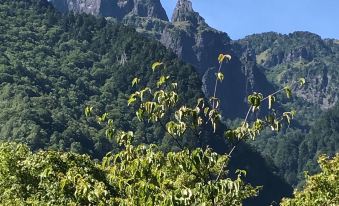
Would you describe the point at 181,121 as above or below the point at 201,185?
above

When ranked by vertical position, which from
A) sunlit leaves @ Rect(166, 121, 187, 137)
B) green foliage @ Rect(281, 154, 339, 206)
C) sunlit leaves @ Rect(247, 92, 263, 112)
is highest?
sunlit leaves @ Rect(247, 92, 263, 112)

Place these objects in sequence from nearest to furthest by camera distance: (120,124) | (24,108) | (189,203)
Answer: (189,203), (24,108), (120,124)

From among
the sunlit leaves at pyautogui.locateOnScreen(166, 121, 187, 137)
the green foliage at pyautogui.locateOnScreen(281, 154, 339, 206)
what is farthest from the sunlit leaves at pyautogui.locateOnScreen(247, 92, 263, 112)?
the green foliage at pyautogui.locateOnScreen(281, 154, 339, 206)

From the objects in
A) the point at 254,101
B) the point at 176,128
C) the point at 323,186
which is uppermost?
the point at 254,101

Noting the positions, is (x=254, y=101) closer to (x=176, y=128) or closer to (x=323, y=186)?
(x=176, y=128)

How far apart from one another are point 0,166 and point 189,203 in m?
25.8

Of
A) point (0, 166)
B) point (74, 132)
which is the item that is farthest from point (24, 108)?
point (0, 166)

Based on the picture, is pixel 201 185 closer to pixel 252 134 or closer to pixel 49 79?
pixel 252 134

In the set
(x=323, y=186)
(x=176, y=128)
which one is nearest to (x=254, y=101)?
(x=176, y=128)

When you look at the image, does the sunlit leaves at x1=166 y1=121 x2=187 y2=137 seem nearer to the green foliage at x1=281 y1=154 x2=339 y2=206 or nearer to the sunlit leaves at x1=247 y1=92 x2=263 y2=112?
the sunlit leaves at x1=247 y1=92 x2=263 y2=112

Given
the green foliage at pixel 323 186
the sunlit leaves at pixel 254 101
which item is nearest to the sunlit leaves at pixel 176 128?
the sunlit leaves at pixel 254 101

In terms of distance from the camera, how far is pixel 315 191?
3819 cm

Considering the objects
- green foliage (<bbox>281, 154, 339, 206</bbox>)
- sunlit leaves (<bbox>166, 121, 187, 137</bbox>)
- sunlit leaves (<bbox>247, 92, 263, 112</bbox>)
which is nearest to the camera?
sunlit leaves (<bbox>247, 92, 263, 112</bbox>)

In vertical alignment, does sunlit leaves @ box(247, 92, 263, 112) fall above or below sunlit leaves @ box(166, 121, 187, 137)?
above
